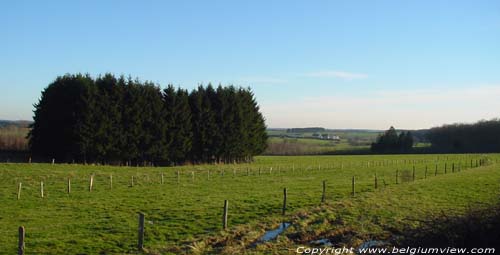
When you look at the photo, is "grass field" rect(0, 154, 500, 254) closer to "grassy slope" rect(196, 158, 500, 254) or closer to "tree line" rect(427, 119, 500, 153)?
"grassy slope" rect(196, 158, 500, 254)

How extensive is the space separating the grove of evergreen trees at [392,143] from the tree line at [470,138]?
25.2 feet

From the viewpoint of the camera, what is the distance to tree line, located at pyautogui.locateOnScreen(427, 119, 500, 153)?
431ft

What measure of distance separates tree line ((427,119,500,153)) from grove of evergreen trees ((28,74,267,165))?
82.6m

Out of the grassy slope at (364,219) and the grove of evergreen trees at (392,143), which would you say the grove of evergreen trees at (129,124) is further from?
the grove of evergreen trees at (392,143)

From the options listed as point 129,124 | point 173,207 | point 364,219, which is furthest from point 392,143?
point 364,219

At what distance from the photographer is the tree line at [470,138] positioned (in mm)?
131375

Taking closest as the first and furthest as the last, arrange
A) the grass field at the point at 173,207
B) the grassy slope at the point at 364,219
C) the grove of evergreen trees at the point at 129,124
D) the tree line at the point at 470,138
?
1. the grassy slope at the point at 364,219
2. the grass field at the point at 173,207
3. the grove of evergreen trees at the point at 129,124
4. the tree line at the point at 470,138

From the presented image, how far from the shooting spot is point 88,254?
14781 millimetres

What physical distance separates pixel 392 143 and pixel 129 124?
91175 mm

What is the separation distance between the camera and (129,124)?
57469mm

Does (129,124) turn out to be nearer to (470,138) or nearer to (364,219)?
(364,219)

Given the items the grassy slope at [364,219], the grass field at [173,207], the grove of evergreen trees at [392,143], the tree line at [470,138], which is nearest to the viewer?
the grassy slope at [364,219]

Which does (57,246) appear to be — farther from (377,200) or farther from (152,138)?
(152,138)

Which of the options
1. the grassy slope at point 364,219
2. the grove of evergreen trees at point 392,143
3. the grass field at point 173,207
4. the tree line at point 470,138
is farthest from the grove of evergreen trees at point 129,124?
the tree line at point 470,138
